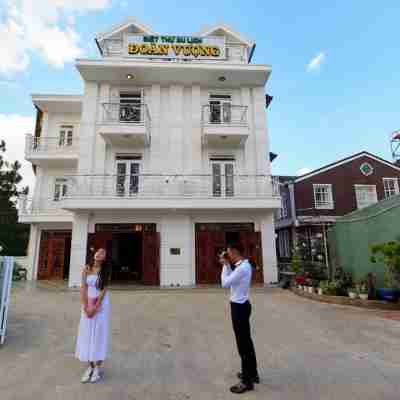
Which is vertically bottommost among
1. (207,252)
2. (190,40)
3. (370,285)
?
(370,285)

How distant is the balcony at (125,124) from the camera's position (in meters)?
10.9

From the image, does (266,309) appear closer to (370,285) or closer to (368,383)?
(370,285)

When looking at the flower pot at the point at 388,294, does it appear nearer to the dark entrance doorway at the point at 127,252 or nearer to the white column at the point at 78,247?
the white column at the point at 78,247

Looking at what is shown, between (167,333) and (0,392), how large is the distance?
8.41 ft

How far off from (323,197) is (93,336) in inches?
693

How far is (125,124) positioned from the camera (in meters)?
11.0

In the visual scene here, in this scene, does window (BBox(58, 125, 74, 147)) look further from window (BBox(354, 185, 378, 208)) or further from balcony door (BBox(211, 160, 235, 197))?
window (BBox(354, 185, 378, 208))

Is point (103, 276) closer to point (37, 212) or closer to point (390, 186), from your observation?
point (37, 212)

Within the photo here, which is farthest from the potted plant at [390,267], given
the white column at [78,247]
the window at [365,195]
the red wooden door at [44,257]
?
the red wooden door at [44,257]

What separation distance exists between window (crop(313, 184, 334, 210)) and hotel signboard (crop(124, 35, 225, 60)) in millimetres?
10572

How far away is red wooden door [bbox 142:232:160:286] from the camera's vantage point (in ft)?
35.1

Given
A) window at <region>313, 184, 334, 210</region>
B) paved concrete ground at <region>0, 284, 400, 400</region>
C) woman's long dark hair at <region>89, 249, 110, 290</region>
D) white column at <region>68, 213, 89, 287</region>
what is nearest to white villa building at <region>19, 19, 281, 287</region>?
white column at <region>68, 213, 89, 287</region>

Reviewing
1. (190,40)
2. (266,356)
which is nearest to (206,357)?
(266,356)

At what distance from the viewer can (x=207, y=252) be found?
36.3 feet
